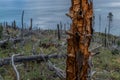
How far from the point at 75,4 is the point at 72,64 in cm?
82

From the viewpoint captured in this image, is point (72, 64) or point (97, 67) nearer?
point (72, 64)

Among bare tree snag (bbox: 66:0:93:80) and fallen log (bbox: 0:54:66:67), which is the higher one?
bare tree snag (bbox: 66:0:93:80)

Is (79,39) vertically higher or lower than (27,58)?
higher

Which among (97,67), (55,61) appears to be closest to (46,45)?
(97,67)

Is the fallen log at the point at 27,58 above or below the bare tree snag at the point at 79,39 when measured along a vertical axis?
below

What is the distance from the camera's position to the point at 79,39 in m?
4.49

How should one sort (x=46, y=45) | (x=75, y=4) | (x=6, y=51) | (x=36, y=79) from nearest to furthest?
(x=75, y=4) → (x=36, y=79) → (x=6, y=51) → (x=46, y=45)

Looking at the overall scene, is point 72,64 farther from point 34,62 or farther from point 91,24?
point 34,62

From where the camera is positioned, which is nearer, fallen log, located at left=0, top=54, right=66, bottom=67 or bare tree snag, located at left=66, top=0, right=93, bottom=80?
bare tree snag, located at left=66, top=0, right=93, bottom=80

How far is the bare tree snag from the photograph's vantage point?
438cm

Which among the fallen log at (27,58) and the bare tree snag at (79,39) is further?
the fallen log at (27,58)

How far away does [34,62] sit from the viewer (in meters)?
10.6

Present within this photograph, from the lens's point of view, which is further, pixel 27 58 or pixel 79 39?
pixel 27 58

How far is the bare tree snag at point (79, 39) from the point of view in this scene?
4.38 m
